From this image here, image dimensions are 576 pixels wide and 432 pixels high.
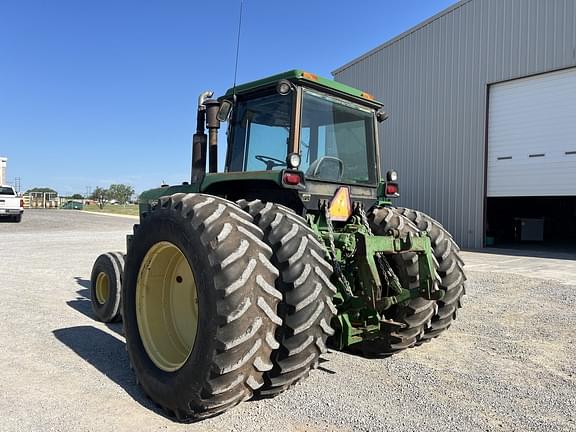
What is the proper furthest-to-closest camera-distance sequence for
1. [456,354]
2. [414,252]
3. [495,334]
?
1. [495,334]
2. [456,354]
3. [414,252]

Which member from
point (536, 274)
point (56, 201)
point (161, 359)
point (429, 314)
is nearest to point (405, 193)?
point (536, 274)

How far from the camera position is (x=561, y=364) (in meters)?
4.43

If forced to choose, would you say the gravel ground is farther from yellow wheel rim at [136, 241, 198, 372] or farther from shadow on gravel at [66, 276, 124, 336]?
yellow wheel rim at [136, 241, 198, 372]

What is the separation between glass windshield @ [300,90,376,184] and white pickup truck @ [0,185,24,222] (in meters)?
23.2

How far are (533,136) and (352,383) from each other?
13.2 meters

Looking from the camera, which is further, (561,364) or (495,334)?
(495,334)

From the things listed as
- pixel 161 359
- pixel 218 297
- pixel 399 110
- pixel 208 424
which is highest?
pixel 399 110

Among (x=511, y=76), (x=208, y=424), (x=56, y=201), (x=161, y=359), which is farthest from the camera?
(x=56, y=201)

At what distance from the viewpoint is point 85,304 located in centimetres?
671

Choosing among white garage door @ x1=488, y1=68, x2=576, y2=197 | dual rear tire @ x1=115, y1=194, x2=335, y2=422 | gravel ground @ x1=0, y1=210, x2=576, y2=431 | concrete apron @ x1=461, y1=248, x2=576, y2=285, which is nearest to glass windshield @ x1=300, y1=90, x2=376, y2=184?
dual rear tire @ x1=115, y1=194, x2=335, y2=422

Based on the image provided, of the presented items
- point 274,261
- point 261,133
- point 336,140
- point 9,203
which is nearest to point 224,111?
point 261,133

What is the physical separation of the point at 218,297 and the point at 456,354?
2842 mm

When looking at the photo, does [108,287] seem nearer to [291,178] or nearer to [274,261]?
[291,178]

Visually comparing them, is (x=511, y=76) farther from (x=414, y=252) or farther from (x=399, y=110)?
(x=414, y=252)
